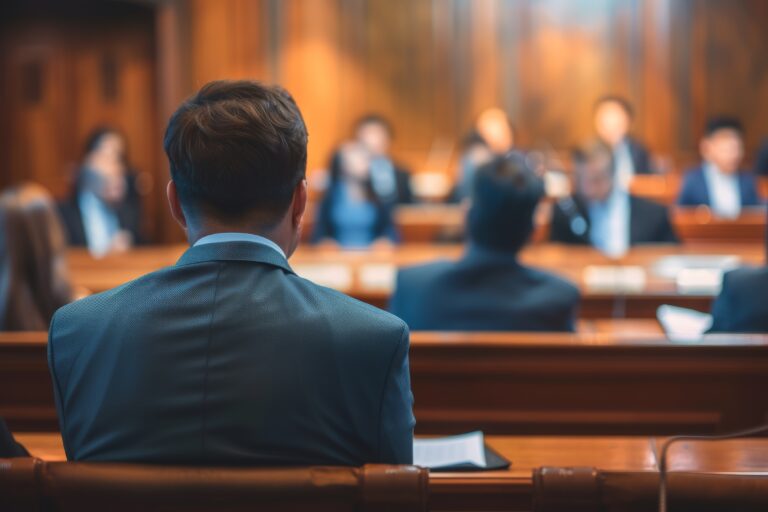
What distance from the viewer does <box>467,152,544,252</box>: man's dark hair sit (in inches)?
139

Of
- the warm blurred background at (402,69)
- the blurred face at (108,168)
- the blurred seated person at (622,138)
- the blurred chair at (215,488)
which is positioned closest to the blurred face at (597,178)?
the blurred seated person at (622,138)

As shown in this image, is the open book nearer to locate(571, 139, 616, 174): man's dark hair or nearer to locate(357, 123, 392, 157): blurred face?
locate(571, 139, 616, 174): man's dark hair

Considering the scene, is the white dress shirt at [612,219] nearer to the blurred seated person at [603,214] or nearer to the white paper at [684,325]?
the blurred seated person at [603,214]

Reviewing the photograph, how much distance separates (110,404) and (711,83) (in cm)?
1100

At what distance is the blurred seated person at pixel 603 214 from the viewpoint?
706cm

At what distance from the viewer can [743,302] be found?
323cm

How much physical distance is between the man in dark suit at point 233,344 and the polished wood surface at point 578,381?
4.41ft

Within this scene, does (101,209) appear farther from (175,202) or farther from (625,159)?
(175,202)

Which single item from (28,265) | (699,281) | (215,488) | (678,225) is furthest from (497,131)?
(215,488)

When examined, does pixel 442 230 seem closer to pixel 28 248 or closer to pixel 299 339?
pixel 28 248

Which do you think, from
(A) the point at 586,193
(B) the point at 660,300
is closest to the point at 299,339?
(B) the point at 660,300

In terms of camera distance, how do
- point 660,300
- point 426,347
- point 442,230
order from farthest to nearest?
1. point 442,230
2. point 660,300
3. point 426,347

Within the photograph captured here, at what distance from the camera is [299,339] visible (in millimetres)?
1613

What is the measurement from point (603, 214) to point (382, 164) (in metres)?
3.40
